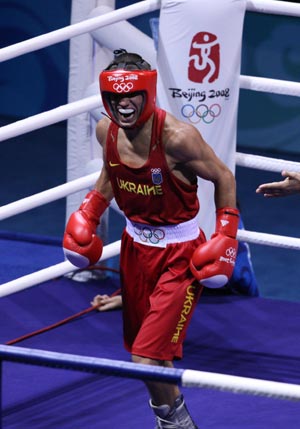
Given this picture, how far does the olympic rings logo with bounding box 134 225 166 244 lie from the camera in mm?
4008

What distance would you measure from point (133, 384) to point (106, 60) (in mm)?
1609

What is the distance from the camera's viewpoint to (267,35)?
7.96 meters

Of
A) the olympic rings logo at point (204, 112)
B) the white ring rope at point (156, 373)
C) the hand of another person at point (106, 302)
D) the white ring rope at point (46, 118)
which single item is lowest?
the hand of another person at point (106, 302)

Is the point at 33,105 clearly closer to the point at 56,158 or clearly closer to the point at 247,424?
the point at 56,158

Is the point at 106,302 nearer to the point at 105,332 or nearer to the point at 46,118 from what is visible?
the point at 105,332

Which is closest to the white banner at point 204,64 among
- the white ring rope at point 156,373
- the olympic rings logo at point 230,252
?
the olympic rings logo at point 230,252

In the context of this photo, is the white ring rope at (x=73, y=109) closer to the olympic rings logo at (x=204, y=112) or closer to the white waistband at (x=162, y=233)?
the olympic rings logo at (x=204, y=112)

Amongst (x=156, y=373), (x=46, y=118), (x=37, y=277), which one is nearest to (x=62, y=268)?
(x=37, y=277)

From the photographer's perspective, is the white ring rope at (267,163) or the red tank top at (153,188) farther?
the white ring rope at (267,163)

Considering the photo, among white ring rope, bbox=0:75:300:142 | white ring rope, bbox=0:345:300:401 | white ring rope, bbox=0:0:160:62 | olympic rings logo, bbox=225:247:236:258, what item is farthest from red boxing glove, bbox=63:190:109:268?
white ring rope, bbox=0:345:300:401

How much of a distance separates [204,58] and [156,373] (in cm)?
235

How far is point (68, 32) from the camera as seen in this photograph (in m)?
4.59

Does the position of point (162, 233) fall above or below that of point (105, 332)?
above

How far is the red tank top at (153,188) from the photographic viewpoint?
12.7 feet
